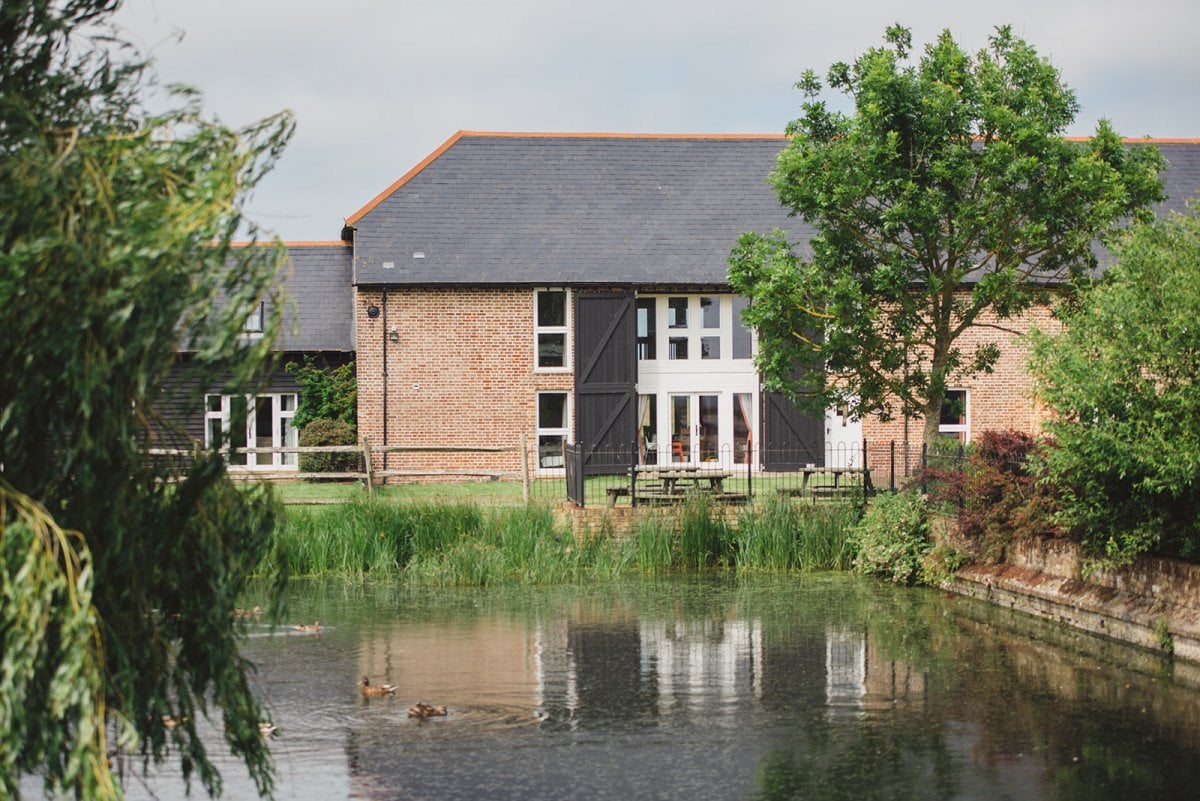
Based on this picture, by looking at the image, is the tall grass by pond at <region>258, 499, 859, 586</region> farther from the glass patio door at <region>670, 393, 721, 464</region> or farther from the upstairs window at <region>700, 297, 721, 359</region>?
the upstairs window at <region>700, 297, 721, 359</region>

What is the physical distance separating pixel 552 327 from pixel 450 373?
2294mm

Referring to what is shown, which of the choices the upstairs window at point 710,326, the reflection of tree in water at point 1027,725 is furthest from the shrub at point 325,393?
the reflection of tree in water at point 1027,725

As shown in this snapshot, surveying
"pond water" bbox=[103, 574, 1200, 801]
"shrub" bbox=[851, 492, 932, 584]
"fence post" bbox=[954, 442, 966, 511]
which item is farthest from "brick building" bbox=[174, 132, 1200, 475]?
"pond water" bbox=[103, 574, 1200, 801]

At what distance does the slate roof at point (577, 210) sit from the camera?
28.9m

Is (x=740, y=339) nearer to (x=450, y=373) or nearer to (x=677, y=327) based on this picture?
(x=677, y=327)

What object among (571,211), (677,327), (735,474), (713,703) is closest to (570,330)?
Answer: (677,327)

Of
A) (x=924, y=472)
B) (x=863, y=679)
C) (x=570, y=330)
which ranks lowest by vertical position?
(x=863, y=679)

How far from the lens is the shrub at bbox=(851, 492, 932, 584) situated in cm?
1856

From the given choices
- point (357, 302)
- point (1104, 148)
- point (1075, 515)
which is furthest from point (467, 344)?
point (1075, 515)

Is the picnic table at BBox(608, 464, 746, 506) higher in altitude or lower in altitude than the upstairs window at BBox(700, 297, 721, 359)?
lower

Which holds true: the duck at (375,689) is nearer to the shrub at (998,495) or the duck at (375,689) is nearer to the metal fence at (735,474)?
the shrub at (998,495)

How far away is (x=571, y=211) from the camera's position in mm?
30281

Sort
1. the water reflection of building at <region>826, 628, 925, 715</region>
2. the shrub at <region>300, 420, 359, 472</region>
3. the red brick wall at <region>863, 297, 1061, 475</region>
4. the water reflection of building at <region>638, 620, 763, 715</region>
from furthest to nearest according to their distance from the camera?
the red brick wall at <region>863, 297, 1061, 475</region>, the shrub at <region>300, 420, 359, 472</region>, the water reflection of building at <region>638, 620, 763, 715</region>, the water reflection of building at <region>826, 628, 925, 715</region>

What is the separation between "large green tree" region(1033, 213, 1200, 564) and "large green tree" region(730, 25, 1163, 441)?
13.0ft
